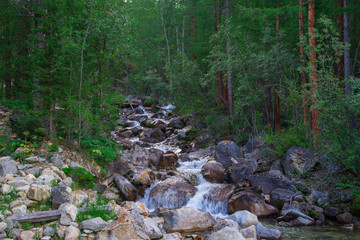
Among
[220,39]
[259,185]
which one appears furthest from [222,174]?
[220,39]

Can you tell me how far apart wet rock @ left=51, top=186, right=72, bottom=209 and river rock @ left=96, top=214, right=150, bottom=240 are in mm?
1456

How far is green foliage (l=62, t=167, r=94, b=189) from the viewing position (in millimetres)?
7812

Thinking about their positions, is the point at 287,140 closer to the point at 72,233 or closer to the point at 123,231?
the point at 123,231

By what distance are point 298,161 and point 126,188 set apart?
662cm

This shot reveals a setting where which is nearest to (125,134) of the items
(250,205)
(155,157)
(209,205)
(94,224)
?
(155,157)

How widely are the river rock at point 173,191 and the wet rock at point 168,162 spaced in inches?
107

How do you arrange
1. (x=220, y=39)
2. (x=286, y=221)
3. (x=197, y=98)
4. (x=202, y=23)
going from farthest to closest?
(x=202, y=23) < (x=197, y=98) < (x=220, y=39) < (x=286, y=221)

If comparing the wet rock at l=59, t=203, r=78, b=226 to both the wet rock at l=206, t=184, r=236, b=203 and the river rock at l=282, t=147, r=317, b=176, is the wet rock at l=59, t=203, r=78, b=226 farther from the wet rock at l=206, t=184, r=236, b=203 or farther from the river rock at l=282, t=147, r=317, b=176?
the river rock at l=282, t=147, r=317, b=176

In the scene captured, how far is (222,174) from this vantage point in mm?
11500

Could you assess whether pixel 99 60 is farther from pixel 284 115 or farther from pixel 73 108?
pixel 284 115

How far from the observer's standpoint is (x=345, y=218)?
777cm

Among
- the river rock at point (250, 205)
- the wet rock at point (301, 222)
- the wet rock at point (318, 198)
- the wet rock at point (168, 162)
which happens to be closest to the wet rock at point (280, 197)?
the river rock at point (250, 205)

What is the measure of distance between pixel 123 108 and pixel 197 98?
34.1ft

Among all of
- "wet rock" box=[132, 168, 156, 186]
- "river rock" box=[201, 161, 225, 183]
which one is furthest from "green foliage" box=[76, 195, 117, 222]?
"river rock" box=[201, 161, 225, 183]
